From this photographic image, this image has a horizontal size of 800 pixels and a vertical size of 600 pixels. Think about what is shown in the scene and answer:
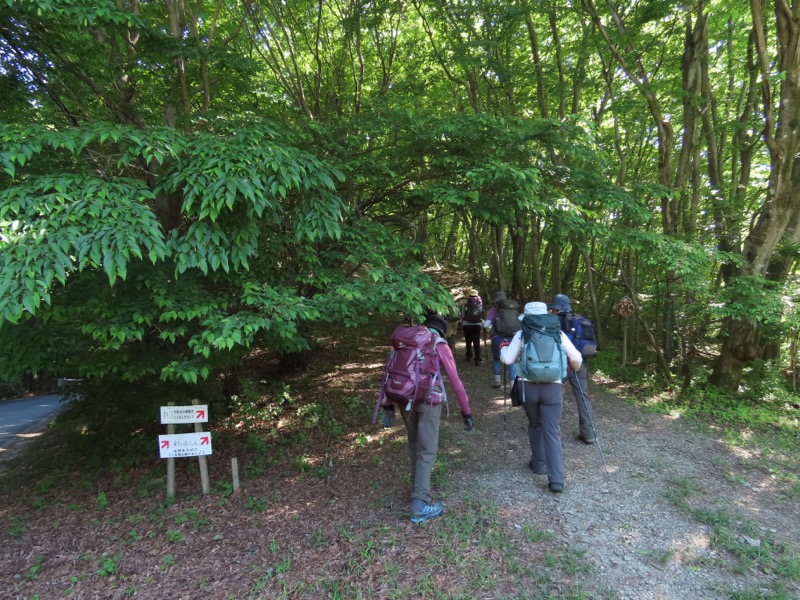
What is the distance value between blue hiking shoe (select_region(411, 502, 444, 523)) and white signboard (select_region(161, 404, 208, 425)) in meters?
2.47

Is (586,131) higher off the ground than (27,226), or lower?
higher

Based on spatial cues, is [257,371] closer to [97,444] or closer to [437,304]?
[97,444]

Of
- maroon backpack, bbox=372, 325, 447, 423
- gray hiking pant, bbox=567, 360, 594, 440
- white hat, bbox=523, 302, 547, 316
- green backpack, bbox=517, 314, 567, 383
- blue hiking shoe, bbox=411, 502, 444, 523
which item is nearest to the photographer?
maroon backpack, bbox=372, 325, 447, 423

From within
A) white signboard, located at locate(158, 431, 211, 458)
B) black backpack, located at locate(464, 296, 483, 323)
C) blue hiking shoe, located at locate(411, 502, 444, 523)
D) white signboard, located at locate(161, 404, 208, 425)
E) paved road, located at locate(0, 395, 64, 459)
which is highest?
black backpack, located at locate(464, 296, 483, 323)

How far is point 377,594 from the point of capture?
304 cm

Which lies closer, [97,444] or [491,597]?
[491,597]

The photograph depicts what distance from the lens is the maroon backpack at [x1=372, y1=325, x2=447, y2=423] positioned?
11.9ft

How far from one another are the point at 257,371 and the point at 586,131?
7.59 meters

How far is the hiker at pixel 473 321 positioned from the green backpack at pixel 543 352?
164 inches

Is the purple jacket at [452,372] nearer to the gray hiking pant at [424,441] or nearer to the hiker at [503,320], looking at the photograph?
the gray hiking pant at [424,441]

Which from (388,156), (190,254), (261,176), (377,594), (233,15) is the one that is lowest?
(377,594)

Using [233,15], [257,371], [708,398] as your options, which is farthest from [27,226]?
[708,398]

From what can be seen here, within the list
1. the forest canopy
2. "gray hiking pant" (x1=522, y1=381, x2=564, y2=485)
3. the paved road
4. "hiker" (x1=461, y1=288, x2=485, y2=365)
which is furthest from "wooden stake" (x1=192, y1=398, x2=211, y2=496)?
"hiker" (x1=461, y1=288, x2=485, y2=365)

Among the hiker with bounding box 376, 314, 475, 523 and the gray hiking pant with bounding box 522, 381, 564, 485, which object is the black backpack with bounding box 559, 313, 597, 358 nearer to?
the gray hiking pant with bounding box 522, 381, 564, 485
